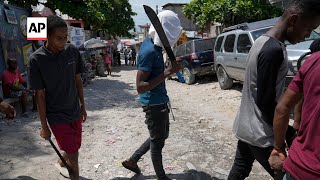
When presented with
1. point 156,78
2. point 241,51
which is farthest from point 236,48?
point 156,78

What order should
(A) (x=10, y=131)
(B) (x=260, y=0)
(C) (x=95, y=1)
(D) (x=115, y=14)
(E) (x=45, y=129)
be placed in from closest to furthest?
(E) (x=45, y=129)
(A) (x=10, y=131)
(C) (x=95, y=1)
(B) (x=260, y=0)
(D) (x=115, y=14)

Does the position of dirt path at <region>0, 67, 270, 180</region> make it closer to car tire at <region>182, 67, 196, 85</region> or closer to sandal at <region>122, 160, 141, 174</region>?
sandal at <region>122, 160, 141, 174</region>

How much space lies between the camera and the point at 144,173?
4.11 m

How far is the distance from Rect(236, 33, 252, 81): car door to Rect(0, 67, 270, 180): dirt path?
75cm

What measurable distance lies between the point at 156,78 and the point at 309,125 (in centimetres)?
168

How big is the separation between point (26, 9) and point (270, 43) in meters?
9.67

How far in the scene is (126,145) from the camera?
521cm

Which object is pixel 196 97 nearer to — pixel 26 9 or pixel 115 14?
pixel 26 9

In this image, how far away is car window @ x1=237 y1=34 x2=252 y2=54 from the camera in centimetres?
867

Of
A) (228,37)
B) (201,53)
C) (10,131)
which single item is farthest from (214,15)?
(10,131)

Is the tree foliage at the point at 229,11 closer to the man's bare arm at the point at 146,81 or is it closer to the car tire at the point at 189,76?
the car tire at the point at 189,76

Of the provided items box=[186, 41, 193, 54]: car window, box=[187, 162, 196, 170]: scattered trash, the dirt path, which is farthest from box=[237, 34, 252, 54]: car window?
box=[187, 162, 196, 170]: scattered trash

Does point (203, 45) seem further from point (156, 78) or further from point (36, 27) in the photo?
point (156, 78)

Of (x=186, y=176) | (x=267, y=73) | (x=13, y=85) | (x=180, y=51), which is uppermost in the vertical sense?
(x=180, y=51)
